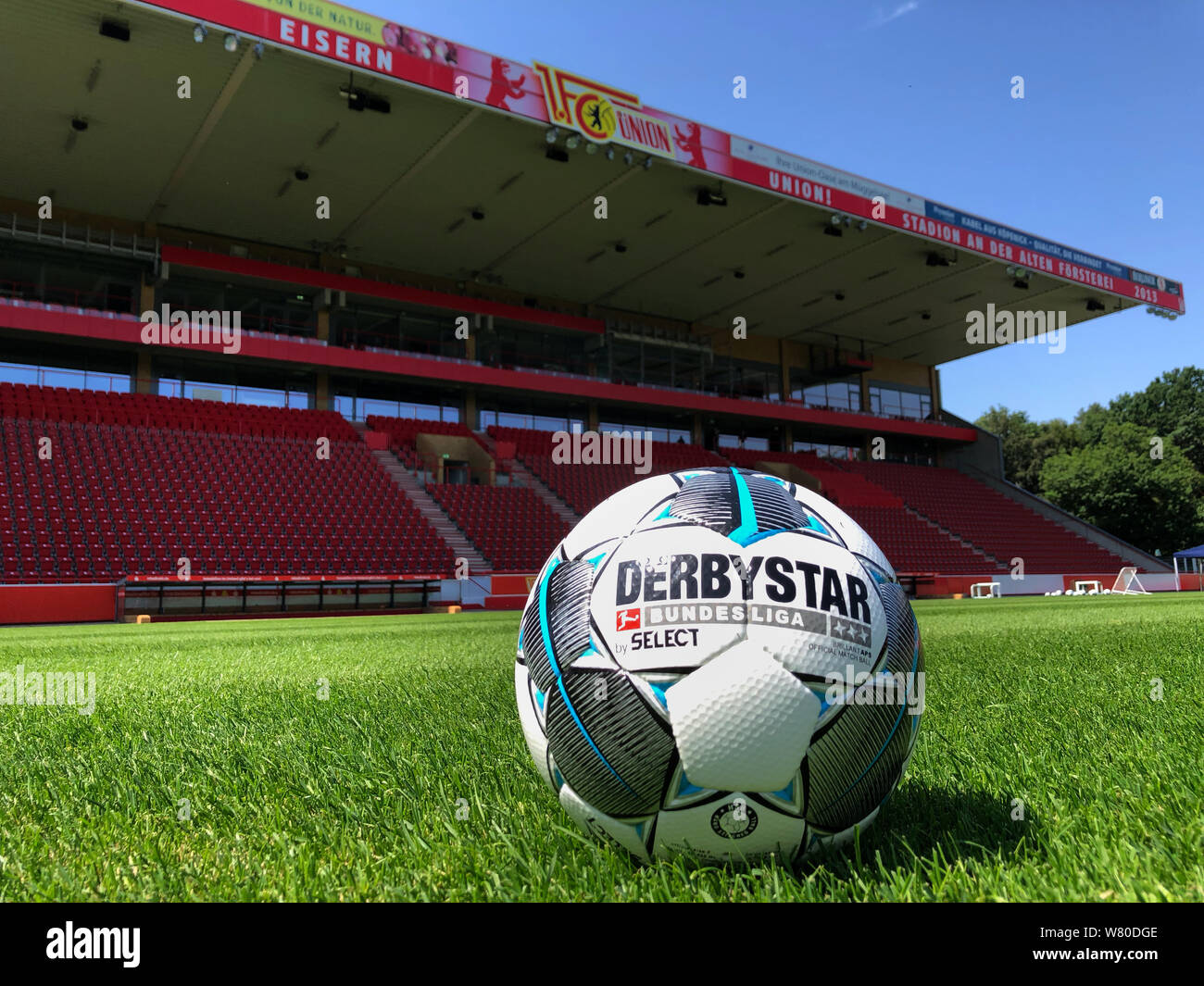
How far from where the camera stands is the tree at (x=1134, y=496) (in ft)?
125

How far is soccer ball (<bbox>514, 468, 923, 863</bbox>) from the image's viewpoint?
1.69m

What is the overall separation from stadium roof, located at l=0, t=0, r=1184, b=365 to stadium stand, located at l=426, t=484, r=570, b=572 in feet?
25.4

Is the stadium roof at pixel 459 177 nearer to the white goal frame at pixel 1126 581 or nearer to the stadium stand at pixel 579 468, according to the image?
the stadium stand at pixel 579 468

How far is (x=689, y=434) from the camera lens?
104ft

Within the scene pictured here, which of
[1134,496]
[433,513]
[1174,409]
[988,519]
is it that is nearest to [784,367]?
[988,519]

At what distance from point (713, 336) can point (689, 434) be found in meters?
4.17

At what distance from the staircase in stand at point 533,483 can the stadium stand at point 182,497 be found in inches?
169

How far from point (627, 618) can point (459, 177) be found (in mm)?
21025

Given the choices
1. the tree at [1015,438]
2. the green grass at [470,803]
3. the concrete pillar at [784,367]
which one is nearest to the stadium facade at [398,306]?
the concrete pillar at [784,367]

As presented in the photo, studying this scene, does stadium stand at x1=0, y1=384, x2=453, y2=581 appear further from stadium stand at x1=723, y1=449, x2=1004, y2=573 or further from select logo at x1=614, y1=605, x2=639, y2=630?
select logo at x1=614, y1=605, x2=639, y2=630

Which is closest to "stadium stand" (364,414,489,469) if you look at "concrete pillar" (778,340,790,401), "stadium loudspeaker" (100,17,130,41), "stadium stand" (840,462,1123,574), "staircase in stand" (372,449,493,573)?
"staircase in stand" (372,449,493,573)

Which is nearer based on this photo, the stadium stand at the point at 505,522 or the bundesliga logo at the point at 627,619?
the bundesliga logo at the point at 627,619

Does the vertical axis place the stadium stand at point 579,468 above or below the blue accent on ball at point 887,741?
above
